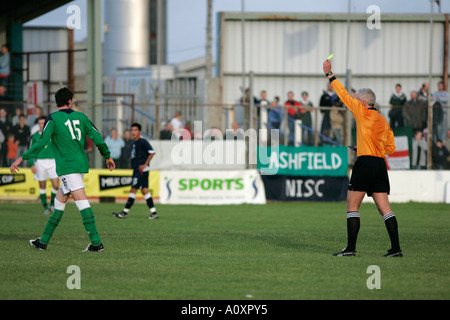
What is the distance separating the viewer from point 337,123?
24484 mm

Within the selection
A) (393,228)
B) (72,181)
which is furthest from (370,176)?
(72,181)

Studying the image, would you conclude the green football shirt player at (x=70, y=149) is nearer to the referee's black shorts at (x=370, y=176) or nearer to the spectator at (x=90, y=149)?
the referee's black shorts at (x=370, y=176)

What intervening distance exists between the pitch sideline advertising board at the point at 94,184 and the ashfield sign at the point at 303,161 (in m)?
3.38

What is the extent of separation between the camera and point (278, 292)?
7.34m

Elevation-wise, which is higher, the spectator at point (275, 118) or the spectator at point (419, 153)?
the spectator at point (275, 118)

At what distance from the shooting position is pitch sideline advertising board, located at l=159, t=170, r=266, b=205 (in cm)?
2238

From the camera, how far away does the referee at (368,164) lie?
32.3 ft

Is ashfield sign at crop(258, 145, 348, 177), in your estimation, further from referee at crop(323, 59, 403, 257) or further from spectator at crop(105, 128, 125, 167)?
referee at crop(323, 59, 403, 257)

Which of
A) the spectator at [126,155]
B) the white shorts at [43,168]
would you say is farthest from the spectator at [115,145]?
the white shorts at [43,168]

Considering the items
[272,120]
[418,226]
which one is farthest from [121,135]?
[418,226]

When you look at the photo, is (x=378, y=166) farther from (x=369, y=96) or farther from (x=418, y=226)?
(x=418, y=226)

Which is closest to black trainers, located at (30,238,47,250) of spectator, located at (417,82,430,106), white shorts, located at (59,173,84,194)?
white shorts, located at (59,173,84,194)

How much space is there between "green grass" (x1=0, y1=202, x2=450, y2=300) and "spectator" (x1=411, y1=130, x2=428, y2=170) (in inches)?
298

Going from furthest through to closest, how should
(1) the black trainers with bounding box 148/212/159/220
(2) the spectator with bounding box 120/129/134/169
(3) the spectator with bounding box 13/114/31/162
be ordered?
(2) the spectator with bounding box 120/129/134/169, (3) the spectator with bounding box 13/114/31/162, (1) the black trainers with bounding box 148/212/159/220
